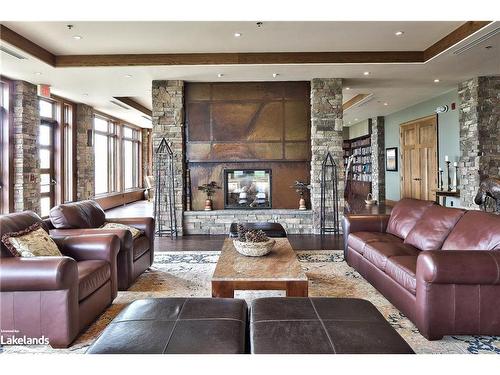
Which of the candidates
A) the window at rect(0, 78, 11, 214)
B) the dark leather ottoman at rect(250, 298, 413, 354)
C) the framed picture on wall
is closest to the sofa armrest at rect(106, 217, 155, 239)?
the dark leather ottoman at rect(250, 298, 413, 354)

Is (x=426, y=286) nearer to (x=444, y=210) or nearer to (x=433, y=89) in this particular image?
(x=444, y=210)

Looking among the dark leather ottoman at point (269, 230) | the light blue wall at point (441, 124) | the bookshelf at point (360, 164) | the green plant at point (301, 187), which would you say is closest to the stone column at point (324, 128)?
the green plant at point (301, 187)

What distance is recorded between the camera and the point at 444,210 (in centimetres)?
334

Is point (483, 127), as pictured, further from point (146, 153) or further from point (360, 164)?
point (146, 153)

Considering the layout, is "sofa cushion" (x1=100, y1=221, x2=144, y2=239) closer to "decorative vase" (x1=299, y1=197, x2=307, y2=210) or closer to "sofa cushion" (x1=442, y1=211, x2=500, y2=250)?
"sofa cushion" (x1=442, y1=211, x2=500, y2=250)

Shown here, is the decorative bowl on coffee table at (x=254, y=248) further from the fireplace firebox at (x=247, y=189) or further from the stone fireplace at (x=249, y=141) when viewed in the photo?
the fireplace firebox at (x=247, y=189)

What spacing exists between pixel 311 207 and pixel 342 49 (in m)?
2.84

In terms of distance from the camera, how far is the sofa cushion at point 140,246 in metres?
3.63

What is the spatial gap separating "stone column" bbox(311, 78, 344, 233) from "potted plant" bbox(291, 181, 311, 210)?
0.18 metres

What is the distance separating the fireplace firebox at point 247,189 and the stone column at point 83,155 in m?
4.32

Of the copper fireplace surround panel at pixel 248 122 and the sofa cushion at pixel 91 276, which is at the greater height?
the copper fireplace surround panel at pixel 248 122

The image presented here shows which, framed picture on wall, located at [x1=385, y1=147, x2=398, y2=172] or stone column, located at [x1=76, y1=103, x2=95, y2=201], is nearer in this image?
stone column, located at [x1=76, y1=103, x2=95, y2=201]

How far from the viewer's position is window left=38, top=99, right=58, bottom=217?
25.6 ft
